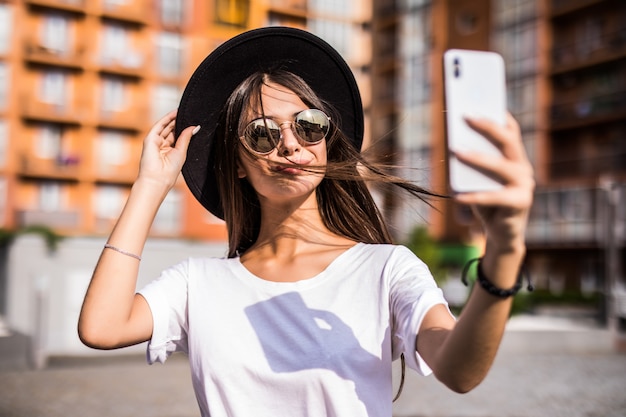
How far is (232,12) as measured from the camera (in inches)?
1075

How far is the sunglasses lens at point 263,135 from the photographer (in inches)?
76.3

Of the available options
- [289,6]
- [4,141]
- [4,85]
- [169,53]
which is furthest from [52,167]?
[289,6]

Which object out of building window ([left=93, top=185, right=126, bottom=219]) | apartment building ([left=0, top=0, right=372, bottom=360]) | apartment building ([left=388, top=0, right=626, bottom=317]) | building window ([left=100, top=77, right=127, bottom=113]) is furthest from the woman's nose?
building window ([left=93, top=185, right=126, bottom=219])

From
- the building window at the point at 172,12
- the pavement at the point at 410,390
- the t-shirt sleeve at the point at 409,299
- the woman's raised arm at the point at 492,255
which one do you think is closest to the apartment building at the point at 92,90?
the building window at the point at 172,12

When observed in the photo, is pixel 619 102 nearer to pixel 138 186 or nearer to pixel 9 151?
pixel 9 151

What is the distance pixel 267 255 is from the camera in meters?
→ 2.08

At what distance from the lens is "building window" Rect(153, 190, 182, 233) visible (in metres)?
30.1

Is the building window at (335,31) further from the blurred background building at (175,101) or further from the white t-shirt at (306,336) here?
the white t-shirt at (306,336)

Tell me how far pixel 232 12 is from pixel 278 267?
26498mm

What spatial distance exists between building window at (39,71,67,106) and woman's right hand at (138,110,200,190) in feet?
105

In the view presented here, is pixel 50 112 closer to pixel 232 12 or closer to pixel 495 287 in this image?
pixel 232 12

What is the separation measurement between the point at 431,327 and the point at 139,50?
32.7 metres

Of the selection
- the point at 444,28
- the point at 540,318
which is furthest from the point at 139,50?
the point at 540,318

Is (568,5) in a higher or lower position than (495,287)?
higher
